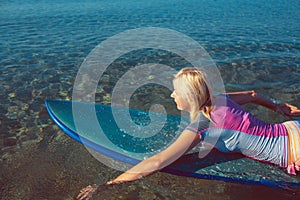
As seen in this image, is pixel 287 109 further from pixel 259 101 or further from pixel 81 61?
pixel 81 61

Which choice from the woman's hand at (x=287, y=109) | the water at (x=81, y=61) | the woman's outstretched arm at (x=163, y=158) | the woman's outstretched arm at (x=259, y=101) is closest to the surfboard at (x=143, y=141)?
the water at (x=81, y=61)

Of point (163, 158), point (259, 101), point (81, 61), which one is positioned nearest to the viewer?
point (163, 158)

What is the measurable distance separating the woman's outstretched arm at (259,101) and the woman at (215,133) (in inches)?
30.8

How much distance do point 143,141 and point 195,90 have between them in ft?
5.18

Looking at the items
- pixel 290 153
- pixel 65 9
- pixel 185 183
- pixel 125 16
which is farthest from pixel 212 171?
pixel 65 9

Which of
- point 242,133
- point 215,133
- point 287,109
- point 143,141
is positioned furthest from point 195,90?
point 287,109

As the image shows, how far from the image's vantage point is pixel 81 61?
25.5 ft

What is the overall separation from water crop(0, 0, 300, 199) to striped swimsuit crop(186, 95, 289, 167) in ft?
1.69

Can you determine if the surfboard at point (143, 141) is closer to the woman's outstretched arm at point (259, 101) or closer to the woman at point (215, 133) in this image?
the woman at point (215, 133)

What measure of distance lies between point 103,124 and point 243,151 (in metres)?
2.17

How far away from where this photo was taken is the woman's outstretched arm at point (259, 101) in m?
3.75

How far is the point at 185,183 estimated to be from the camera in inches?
137

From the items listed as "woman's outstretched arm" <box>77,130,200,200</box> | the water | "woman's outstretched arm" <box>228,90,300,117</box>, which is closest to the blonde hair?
"woman's outstretched arm" <box>77,130,200,200</box>

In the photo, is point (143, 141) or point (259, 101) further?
point (143, 141)
